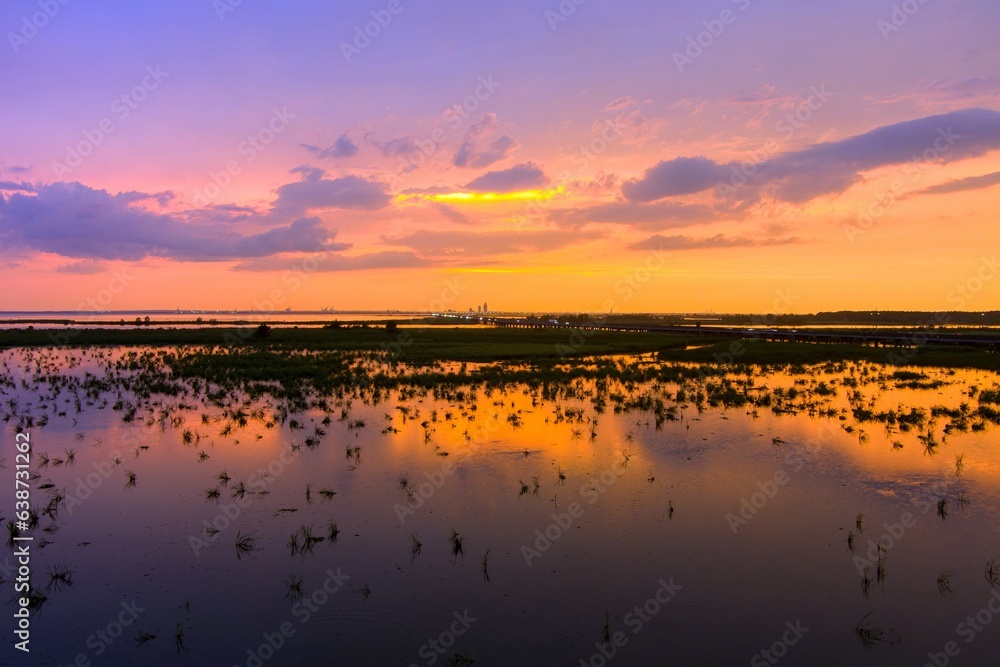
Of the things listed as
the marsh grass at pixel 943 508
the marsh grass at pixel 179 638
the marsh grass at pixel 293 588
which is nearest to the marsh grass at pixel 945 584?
the marsh grass at pixel 943 508

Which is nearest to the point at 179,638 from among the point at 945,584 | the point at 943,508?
the point at 945,584

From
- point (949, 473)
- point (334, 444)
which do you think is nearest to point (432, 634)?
point (334, 444)

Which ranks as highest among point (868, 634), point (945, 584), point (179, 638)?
point (945, 584)

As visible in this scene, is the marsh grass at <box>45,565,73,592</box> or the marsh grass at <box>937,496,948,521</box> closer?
the marsh grass at <box>45,565,73,592</box>

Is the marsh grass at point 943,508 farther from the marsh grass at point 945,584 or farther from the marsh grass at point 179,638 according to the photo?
the marsh grass at point 179,638

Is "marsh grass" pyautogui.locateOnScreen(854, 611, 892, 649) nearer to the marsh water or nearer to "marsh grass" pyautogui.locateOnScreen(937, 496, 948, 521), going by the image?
the marsh water

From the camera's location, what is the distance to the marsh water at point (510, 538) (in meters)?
7.07

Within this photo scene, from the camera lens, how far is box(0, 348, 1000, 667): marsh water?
707 centimetres

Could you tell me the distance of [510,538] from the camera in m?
9.91

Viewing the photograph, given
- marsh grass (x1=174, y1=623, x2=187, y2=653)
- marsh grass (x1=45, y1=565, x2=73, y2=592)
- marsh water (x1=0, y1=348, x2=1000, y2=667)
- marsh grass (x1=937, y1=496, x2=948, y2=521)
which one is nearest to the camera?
marsh grass (x1=174, y1=623, x2=187, y2=653)

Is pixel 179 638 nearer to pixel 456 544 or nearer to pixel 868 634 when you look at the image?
pixel 456 544

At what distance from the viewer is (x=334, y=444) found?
54.4 feet

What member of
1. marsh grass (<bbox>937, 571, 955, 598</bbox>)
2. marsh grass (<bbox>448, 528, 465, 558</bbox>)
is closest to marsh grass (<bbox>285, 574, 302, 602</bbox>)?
marsh grass (<bbox>448, 528, 465, 558</bbox>)

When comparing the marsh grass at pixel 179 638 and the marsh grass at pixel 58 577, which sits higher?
the marsh grass at pixel 58 577
